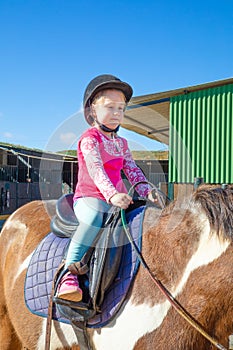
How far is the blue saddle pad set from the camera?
6.40 feet

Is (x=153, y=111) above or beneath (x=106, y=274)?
above

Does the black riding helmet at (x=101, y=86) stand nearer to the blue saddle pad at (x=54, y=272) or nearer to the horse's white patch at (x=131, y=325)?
the blue saddle pad at (x=54, y=272)

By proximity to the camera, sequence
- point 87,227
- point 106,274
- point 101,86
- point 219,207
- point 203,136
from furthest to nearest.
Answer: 1. point 203,136
2. point 101,86
3. point 87,227
4. point 106,274
5. point 219,207

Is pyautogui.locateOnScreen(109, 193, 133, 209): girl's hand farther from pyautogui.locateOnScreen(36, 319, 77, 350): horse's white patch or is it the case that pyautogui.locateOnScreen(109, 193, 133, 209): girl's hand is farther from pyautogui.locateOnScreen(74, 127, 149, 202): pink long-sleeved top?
pyautogui.locateOnScreen(36, 319, 77, 350): horse's white patch

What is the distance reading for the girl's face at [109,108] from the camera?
2.18m

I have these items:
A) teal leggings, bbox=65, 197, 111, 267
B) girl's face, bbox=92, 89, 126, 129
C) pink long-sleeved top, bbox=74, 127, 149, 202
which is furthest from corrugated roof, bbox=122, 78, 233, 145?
teal leggings, bbox=65, 197, 111, 267

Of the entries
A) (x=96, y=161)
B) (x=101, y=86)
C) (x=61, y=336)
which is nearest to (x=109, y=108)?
(x=101, y=86)

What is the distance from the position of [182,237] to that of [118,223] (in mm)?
360

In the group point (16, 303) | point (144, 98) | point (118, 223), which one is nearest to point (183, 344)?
point (118, 223)

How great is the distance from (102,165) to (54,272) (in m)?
0.81

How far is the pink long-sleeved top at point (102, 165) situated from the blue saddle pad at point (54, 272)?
0.83 ft

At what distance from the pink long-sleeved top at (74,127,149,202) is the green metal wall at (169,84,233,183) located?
26.5ft

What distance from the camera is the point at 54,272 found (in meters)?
2.38

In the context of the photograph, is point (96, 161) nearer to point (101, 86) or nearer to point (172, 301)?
point (101, 86)
